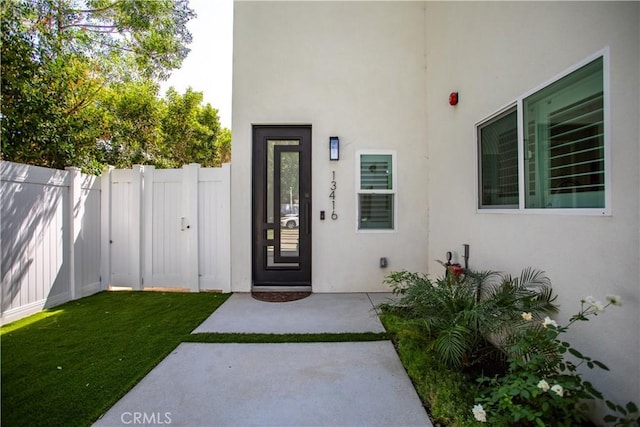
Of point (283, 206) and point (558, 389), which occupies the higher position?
point (283, 206)

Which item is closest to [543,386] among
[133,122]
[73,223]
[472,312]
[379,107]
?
[472,312]

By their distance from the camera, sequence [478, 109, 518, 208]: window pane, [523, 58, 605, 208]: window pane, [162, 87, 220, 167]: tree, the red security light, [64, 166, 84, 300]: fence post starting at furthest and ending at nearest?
[162, 87, 220, 167]: tree < [64, 166, 84, 300]: fence post < the red security light < [478, 109, 518, 208]: window pane < [523, 58, 605, 208]: window pane

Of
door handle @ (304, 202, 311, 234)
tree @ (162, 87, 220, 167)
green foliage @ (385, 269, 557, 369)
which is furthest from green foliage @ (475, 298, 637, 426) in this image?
tree @ (162, 87, 220, 167)

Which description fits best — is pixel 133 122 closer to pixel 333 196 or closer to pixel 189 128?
pixel 189 128

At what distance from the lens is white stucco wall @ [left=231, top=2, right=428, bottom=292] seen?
13.7 ft

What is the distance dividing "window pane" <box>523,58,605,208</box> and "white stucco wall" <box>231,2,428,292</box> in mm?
2040

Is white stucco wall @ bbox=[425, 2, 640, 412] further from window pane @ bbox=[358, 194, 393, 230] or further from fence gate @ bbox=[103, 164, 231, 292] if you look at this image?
fence gate @ bbox=[103, 164, 231, 292]

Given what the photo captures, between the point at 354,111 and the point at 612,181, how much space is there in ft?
10.5

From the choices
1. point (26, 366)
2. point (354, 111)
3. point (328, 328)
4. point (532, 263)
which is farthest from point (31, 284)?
point (532, 263)

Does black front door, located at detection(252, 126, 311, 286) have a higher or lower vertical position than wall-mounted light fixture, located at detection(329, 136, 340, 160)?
lower

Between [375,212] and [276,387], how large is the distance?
2.85m

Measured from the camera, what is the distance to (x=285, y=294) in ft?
13.4

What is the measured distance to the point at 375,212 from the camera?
424cm

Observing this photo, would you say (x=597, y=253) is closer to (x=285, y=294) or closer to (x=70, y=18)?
(x=285, y=294)
